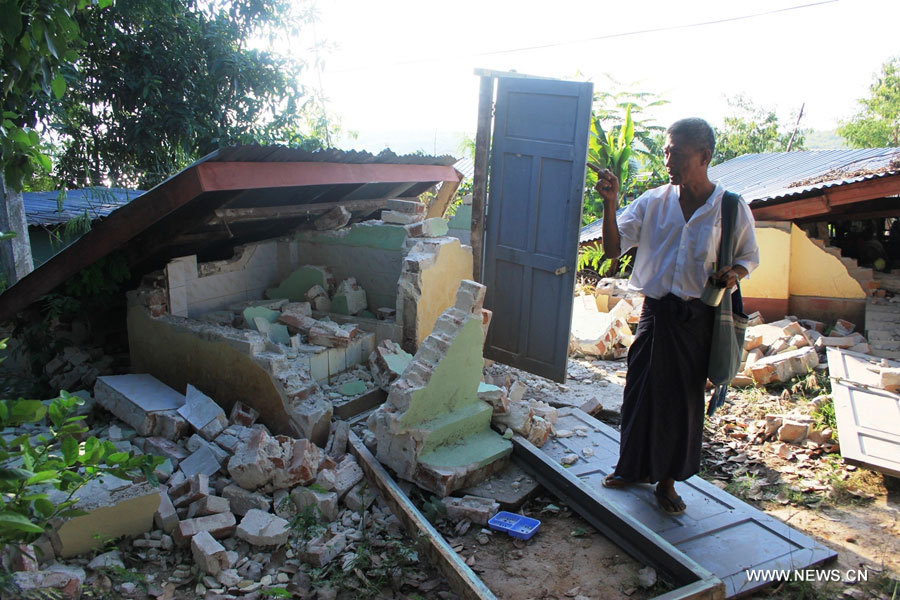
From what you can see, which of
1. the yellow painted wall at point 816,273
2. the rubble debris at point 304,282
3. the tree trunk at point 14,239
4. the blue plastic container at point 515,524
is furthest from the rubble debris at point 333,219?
the yellow painted wall at point 816,273

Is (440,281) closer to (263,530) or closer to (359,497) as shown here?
(359,497)

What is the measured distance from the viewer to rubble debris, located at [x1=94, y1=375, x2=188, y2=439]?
→ 4630 millimetres

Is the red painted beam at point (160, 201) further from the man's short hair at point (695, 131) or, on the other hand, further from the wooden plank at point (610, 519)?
the man's short hair at point (695, 131)

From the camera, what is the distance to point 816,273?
8633mm

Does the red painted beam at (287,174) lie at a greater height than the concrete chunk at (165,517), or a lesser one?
greater

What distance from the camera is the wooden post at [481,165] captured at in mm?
5688

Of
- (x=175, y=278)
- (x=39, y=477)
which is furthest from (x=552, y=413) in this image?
(x=39, y=477)

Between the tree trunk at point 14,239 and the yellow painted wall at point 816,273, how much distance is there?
969cm

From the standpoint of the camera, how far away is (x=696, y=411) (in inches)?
147

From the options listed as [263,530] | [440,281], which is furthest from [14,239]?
[263,530]

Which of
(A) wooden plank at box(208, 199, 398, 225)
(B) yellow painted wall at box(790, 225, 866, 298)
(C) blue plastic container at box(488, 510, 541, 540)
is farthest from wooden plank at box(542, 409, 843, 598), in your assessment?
(B) yellow painted wall at box(790, 225, 866, 298)

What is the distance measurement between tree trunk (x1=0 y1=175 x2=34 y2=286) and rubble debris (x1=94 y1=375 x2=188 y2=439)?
2.84 metres

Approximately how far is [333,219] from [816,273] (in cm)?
668

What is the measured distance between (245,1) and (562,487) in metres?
8.06
